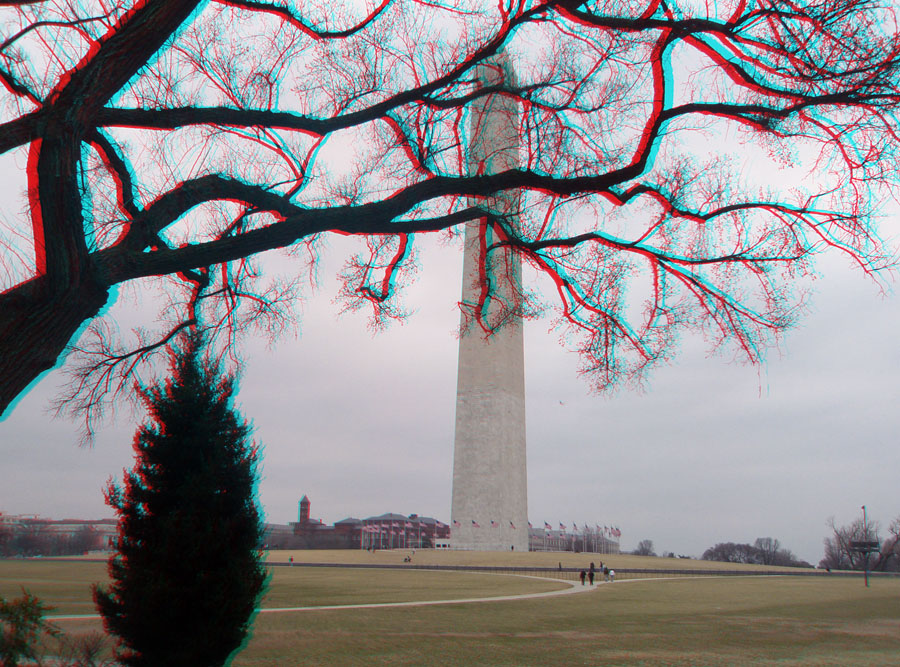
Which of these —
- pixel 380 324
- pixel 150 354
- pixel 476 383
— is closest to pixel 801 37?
pixel 380 324

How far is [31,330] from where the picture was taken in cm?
559

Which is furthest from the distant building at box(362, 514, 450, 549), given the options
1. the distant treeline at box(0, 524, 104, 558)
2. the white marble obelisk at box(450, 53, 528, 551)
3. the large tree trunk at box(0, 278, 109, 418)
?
the large tree trunk at box(0, 278, 109, 418)

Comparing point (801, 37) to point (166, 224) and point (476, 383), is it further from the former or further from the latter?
point (476, 383)

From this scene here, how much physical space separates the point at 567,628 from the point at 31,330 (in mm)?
12912

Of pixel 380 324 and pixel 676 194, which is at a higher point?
pixel 676 194

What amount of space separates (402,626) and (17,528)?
8317 cm

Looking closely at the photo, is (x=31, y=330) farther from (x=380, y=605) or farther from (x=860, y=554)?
(x=860, y=554)

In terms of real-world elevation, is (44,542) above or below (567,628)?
below

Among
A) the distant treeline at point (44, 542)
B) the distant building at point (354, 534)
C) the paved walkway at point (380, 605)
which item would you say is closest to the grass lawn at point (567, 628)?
the paved walkway at point (380, 605)

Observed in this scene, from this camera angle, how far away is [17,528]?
3169 inches

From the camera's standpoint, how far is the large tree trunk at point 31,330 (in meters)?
5.48

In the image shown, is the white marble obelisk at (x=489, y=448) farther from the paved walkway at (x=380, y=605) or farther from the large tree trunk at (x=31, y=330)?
the large tree trunk at (x=31, y=330)

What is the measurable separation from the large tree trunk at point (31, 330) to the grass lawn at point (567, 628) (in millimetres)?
6592

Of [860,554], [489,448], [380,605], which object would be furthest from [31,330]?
[860,554]
